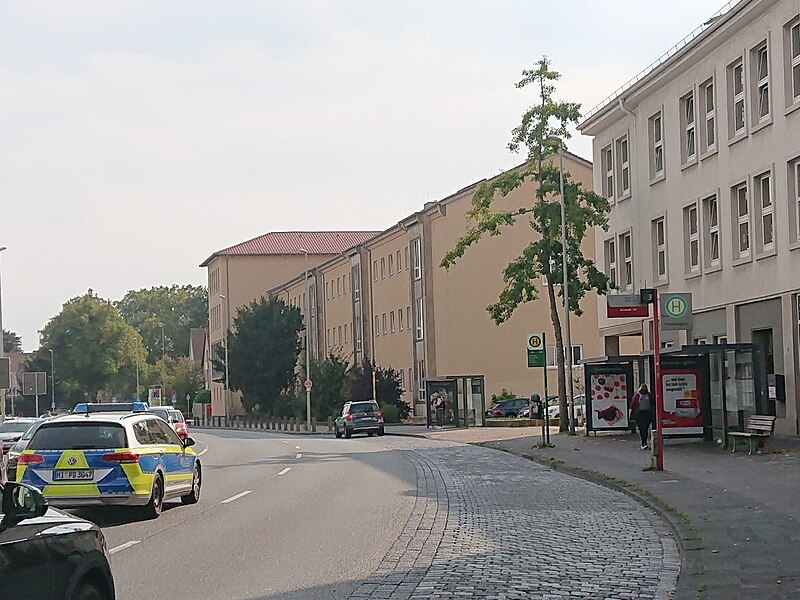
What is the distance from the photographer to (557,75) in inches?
1713

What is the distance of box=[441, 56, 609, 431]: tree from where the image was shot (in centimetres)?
4331

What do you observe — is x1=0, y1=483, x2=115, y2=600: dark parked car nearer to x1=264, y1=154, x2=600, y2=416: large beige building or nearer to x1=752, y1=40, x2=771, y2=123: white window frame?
x1=752, y1=40, x2=771, y2=123: white window frame

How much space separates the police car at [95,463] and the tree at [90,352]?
12558 cm

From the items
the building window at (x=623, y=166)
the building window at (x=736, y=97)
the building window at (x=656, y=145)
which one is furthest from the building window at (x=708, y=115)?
the building window at (x=623, y=166)

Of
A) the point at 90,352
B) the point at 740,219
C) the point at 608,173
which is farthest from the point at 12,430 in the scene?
the point at 90,352

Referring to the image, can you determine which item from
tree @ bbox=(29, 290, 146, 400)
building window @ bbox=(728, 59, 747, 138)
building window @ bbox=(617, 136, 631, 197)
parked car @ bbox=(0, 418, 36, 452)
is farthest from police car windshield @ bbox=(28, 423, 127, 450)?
tree @ bbox=(29, 290, 146, 400)

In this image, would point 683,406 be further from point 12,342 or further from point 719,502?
point 12,342

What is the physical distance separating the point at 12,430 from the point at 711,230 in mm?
20456

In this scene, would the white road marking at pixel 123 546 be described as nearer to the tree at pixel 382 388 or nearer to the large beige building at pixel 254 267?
the tree at pixel 382 388

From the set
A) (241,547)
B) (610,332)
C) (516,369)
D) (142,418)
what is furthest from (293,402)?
(241,547)

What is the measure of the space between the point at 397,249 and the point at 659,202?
3696cm

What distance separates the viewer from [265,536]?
588 inches

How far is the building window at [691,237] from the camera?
39375 mm

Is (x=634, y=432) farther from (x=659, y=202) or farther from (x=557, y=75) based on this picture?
(x=557, y=75)
